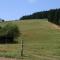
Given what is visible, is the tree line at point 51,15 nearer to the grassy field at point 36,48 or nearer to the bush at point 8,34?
the grassy field at point 36,48

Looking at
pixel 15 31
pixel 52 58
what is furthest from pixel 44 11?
pixel 52 58

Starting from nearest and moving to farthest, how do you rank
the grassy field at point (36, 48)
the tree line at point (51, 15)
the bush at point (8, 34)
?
1. the grassy field at point (36, 48)
2. the bush at point (8, 34)
3. the tree line at point (51, 15)

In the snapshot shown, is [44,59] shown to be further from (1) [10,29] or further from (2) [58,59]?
(1) [10,29]

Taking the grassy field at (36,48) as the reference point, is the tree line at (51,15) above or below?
above

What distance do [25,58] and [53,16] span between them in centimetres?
4893

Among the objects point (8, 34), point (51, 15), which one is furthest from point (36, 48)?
point (51, 15)

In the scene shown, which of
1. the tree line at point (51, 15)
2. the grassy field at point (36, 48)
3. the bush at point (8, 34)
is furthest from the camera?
the tree line at point (51, 15)

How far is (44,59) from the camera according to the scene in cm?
2277

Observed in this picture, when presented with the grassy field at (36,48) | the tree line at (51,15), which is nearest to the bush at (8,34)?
the grassy field at (36,48)

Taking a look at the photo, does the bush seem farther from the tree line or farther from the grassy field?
the tree line

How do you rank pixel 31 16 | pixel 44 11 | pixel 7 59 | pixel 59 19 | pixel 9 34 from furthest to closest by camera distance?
pixel 31 16 → pixel 44 11 → pixel 59 19 → pixel 9 34 → pixel 7 59

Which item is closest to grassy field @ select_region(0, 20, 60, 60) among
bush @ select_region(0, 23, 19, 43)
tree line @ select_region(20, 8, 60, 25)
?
bush @ select_region(0, 23, 19, 43)

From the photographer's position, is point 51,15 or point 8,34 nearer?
point 8,34

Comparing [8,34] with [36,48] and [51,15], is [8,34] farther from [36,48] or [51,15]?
[51,15]
